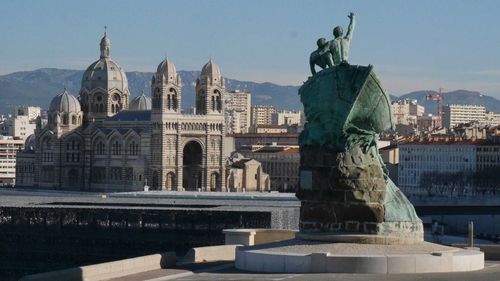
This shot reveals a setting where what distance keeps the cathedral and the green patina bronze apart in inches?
3849

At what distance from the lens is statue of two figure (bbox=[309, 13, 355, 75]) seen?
43.2 meters

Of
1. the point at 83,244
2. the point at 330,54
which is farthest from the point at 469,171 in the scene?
the point at 330,54

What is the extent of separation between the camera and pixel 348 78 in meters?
41.9

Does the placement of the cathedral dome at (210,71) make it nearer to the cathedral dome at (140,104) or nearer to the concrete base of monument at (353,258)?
the cathedral dome at (140,104)

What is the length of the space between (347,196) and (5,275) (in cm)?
3815

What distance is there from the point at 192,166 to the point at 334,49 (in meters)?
102

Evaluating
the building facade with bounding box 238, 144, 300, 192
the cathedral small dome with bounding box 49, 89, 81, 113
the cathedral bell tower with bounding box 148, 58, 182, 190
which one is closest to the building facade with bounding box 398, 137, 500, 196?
the building facade with bounding box 238, 144, 300, 192

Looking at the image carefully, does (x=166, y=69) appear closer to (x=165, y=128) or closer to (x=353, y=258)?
(x=165, y=128)

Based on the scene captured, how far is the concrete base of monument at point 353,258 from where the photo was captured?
39.1 meters

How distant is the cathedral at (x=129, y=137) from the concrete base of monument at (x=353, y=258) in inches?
3894

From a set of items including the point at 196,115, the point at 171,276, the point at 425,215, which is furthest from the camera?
the point at 196,115

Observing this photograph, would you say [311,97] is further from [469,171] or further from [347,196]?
[469,171]

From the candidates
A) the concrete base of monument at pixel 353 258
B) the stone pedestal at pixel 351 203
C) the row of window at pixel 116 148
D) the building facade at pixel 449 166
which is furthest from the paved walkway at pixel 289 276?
the building facade at pixel 449 166

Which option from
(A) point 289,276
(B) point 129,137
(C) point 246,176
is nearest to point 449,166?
(C) point 246,176
